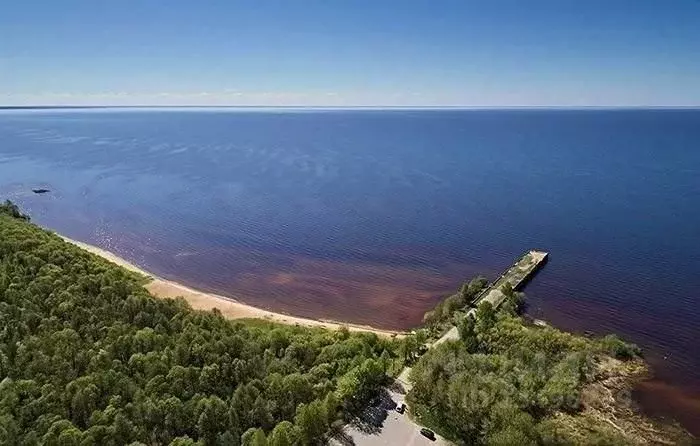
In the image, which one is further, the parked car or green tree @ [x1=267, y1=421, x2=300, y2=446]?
the parked car

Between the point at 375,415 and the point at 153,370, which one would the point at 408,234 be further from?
the point at 153,370

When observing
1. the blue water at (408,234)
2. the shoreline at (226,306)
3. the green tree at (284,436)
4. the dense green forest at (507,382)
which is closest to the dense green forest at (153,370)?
the green tree at (284,436)

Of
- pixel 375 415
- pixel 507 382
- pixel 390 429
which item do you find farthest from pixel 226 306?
pixel 507 382

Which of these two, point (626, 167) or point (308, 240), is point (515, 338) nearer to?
point (308, 240)

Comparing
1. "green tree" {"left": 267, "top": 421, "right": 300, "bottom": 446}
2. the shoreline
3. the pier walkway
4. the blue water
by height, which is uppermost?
"green tree" {"left": 267, "top": 421, "right": 300, "bottom": 446}

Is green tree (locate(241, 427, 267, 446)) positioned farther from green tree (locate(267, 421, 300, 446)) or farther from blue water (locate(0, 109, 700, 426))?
blue water (locate(0, 109, 700, 426))

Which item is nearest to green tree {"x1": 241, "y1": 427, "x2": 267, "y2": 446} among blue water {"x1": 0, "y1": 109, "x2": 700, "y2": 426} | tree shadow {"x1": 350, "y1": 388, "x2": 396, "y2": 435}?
tree shadow {"x1": 350, "y1": 388, "x2": 396, "y2": 435}

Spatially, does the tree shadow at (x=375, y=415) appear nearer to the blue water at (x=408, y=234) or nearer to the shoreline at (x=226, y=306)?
the shoreline at (x=226, y=306)
